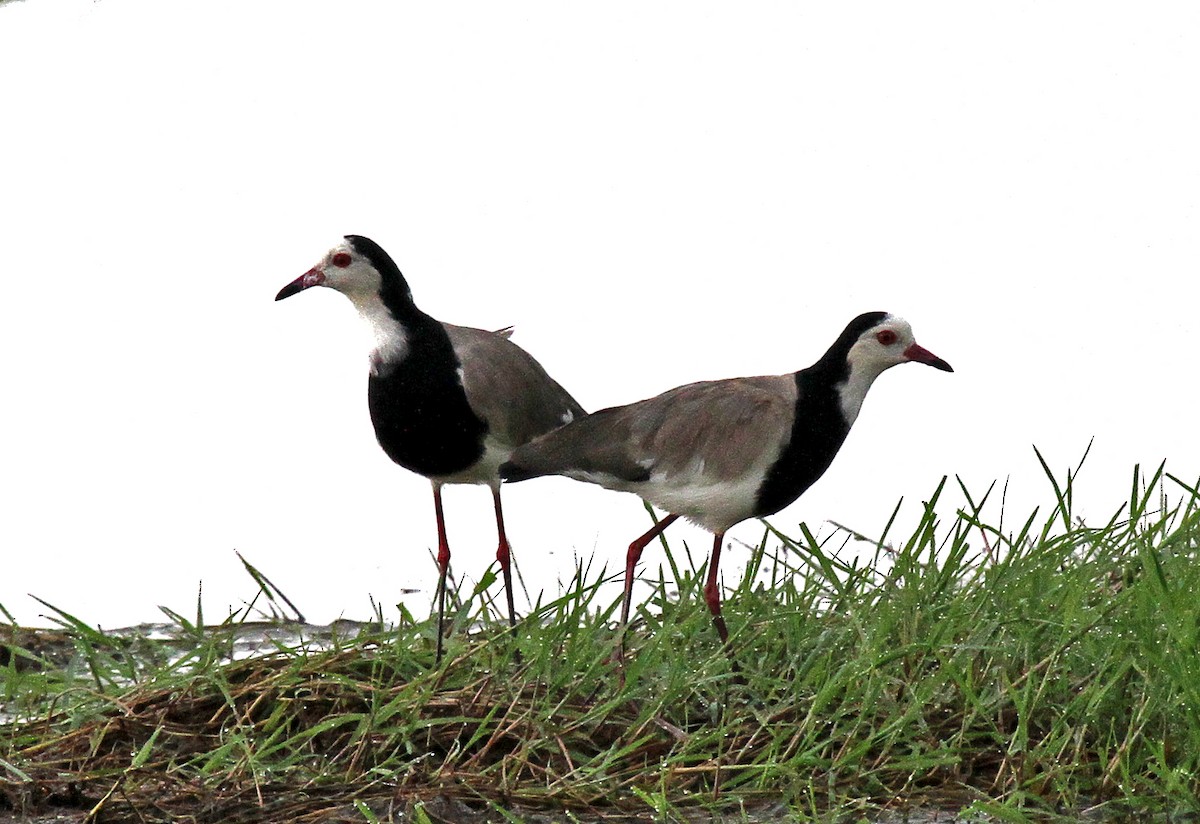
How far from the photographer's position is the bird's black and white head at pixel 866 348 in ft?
16.3

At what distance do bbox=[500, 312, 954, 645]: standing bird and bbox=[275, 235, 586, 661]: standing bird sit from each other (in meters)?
0.35

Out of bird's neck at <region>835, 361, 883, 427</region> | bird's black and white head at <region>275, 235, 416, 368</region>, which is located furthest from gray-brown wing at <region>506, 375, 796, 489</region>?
bird's black and white head at <region>275, 235, 416, 368</region>

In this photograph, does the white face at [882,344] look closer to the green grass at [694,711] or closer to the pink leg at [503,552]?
the green grass at [694,711]

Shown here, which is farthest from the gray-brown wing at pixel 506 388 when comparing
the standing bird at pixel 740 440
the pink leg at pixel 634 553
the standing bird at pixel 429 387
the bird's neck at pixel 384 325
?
the pink leg at pixel 634 553

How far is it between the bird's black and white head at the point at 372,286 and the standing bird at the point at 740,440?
60 cm

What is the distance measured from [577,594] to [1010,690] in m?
1.12

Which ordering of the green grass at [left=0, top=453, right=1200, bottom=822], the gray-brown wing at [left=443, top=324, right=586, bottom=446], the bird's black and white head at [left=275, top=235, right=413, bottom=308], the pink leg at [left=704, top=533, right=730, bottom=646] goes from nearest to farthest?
the green grass at [left=0, top=453, right=1200, bottom=822] < the pink leg at [left=704, top=533, right=730, bottom=646] < the bird's black and white head at [left=275, top=235, right=413, bottom=308] < the gray-brown wing at [left=443, top=324, right=586, bottom=446]

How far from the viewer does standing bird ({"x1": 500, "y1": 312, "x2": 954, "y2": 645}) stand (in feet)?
16.1

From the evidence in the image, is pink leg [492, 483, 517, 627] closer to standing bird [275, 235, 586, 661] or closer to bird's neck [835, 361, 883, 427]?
standing bird [275, 235, 586, 661]

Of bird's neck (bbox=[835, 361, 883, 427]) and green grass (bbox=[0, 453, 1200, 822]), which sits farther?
bird's neck (bbox=[835, 361, 883, 427])

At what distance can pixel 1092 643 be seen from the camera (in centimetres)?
459

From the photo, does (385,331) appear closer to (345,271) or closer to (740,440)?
(345,271)

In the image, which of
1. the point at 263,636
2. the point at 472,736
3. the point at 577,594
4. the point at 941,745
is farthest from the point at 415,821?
the point at 263,636

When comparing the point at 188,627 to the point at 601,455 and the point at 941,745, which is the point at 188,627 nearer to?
the point at 601,455
